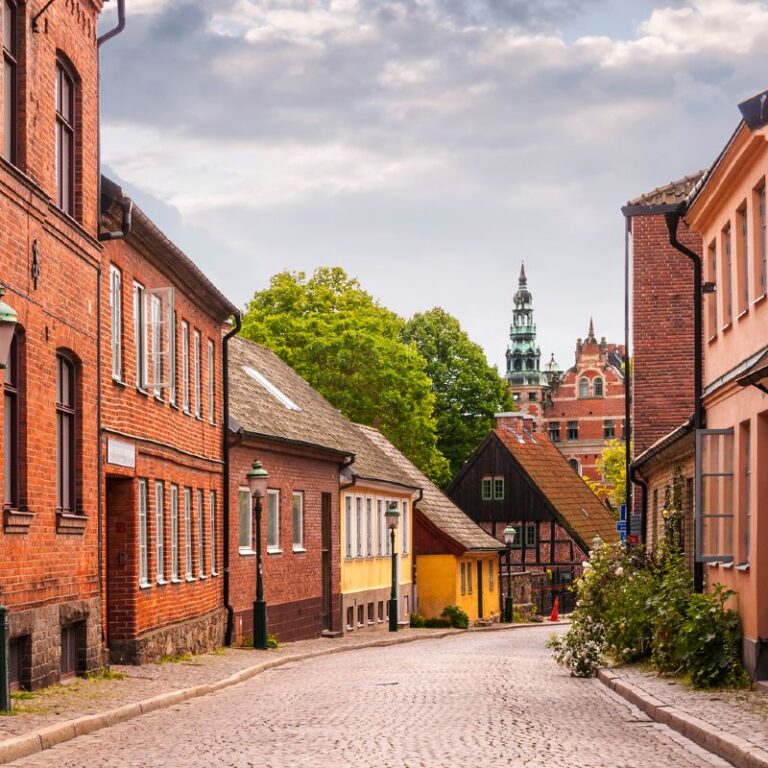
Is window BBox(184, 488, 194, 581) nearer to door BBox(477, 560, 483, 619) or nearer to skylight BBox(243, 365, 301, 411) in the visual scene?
skylight BBox(243, 365, 301, 411)

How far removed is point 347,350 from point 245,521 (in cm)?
2991

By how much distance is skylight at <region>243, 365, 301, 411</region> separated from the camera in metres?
37.5

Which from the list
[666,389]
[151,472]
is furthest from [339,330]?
[151,472]

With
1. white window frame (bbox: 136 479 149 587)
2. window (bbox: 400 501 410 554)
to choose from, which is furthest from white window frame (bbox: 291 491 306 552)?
window (bbox: 400 501 410 554)

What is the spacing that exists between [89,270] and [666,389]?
62.6ft

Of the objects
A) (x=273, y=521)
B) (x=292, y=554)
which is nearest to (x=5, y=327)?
(x=273, y=521)

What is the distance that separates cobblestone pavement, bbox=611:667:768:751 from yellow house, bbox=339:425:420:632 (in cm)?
2128

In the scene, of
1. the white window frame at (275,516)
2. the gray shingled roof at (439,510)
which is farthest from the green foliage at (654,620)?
the gray shingled roof at (439,510)

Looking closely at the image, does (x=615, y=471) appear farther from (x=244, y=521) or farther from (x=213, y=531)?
(x=213, y=531)

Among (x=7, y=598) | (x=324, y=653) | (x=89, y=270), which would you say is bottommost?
(x=324, y=653)

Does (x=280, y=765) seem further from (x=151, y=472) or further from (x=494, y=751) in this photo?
(x=151, y=472)

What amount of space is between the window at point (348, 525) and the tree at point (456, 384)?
37.1 meters

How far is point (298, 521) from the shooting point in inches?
1403

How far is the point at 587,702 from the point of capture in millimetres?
17547
